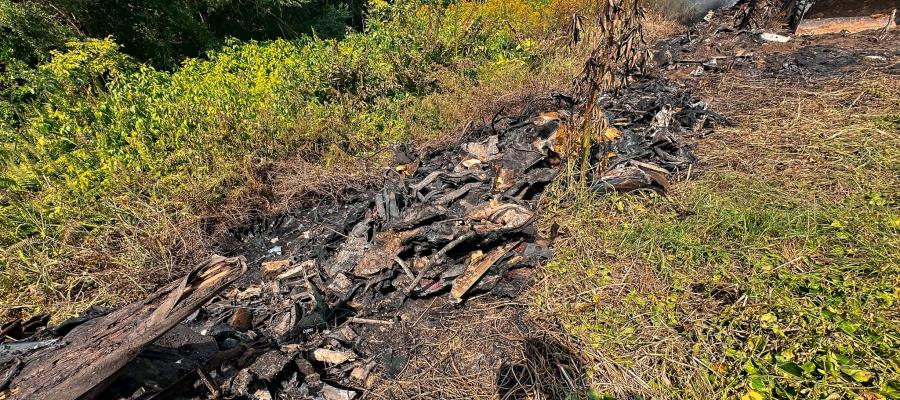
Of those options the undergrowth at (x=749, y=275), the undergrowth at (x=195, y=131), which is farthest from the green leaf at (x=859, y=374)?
the undergrowth at (x=195, y=131)

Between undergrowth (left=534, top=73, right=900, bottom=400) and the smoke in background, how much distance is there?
6401 millimetres

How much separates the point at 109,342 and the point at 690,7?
1110 cm

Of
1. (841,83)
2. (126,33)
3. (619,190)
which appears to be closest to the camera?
(619,190)

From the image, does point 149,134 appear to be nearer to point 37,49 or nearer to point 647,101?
point 37,49

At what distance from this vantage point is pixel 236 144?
4156 mm

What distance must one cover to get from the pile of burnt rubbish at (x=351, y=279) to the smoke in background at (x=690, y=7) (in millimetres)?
5740

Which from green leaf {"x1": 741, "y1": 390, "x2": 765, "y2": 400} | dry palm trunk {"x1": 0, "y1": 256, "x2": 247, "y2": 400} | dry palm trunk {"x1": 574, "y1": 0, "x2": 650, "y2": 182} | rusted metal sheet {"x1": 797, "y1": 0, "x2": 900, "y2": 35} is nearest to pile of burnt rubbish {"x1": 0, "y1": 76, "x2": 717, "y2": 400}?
dry palm trunk {"x1": 0, "y1": 256, "x2": 247, "y2": 400}

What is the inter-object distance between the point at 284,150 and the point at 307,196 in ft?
2.19

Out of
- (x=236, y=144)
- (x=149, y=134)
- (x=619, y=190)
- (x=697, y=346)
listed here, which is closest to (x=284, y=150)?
(x=236, y=144)

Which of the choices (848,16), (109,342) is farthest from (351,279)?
(848,16)

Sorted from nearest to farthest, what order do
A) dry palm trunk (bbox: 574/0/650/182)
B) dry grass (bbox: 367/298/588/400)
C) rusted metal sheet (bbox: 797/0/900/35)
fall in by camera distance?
dry grass (bbox: 367/298/588/400) < dry palm trunk (bbox: 574/0/650/182) < rusted metal sheet (bbox: 797/0/900/35)

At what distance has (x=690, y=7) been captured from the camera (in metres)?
8.84

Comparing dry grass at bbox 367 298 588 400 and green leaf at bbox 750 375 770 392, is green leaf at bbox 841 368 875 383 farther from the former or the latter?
dry grass at bbox 367 298 588 400

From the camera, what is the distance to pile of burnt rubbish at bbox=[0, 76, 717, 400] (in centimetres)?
186
